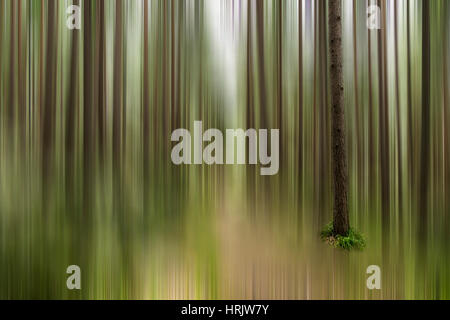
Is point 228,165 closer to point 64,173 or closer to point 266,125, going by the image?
point 266,125

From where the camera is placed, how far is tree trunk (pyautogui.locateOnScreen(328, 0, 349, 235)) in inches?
87.7

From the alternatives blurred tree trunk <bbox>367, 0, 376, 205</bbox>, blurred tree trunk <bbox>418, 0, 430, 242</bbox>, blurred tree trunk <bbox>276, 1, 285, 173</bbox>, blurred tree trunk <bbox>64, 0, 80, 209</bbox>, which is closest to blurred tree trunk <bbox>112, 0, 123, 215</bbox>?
blurred tree trunk <bbox>64, 0, 80, 209</bbox>

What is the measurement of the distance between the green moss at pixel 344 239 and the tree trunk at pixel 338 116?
81 mm

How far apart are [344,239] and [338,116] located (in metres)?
1.02

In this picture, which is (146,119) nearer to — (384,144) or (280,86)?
(280,86)

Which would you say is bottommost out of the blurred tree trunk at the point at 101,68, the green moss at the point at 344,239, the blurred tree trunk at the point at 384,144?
the green moss at the point at 344,239

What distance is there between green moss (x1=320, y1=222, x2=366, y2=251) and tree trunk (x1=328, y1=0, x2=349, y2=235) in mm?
81

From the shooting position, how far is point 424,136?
7.93 feet

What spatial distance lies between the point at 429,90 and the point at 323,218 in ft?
4.78

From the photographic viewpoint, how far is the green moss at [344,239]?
7.63 ft

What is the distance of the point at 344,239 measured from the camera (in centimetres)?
233

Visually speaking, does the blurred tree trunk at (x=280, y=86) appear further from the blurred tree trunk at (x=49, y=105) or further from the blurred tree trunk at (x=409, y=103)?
the blurred tree trunk at (x=49, y=105)

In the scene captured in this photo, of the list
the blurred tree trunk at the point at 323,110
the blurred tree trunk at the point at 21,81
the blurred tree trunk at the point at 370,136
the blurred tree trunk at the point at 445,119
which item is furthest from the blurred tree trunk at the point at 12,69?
the blurred tree trunk at the point at 445,119

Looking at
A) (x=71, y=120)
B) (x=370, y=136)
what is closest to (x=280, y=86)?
(x=370, y=136)
